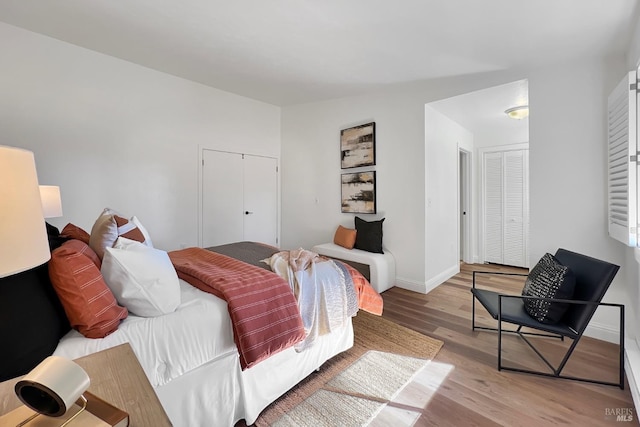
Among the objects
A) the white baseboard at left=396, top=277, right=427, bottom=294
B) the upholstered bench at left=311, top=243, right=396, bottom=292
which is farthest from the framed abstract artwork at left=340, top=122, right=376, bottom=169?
the white baseboard at left=396, top=277, right=427, bottom=294

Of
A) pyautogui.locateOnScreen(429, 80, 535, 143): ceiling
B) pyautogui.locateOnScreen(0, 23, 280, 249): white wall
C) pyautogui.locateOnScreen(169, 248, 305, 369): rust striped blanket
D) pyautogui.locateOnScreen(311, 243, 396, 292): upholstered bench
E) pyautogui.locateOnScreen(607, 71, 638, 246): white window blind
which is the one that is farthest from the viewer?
pyautogui.locateOnScreen(311, 243, 396, 292): upholstered bench

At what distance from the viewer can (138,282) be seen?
1.32 m

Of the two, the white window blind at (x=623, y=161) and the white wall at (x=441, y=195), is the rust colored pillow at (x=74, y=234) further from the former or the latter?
the white window blind at (x=623, y=161)

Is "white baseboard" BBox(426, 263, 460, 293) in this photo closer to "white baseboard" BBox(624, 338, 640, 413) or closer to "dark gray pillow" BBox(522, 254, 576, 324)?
"dark gray pillow" BBox(522, 254, 576, 324)

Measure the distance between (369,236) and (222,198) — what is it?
2.24m

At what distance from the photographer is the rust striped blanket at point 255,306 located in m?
1.46

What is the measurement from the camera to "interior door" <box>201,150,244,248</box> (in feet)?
13.2

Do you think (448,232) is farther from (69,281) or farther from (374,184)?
(69,281)

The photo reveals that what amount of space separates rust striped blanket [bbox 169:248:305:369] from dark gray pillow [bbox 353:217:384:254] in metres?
2.15

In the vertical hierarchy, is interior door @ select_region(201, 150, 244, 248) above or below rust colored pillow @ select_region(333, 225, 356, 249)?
above

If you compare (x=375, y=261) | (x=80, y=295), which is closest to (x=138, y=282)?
(x=80, y=295)

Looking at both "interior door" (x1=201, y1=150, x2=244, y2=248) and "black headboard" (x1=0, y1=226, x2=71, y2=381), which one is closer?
"black headboard" (x1=0, y1=226, x2=71, y2=381)

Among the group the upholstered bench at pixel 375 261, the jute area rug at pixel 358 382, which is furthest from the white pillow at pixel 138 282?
the upholstered bench at pixel 375 261

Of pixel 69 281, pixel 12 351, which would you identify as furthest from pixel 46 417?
pixel 69 281
